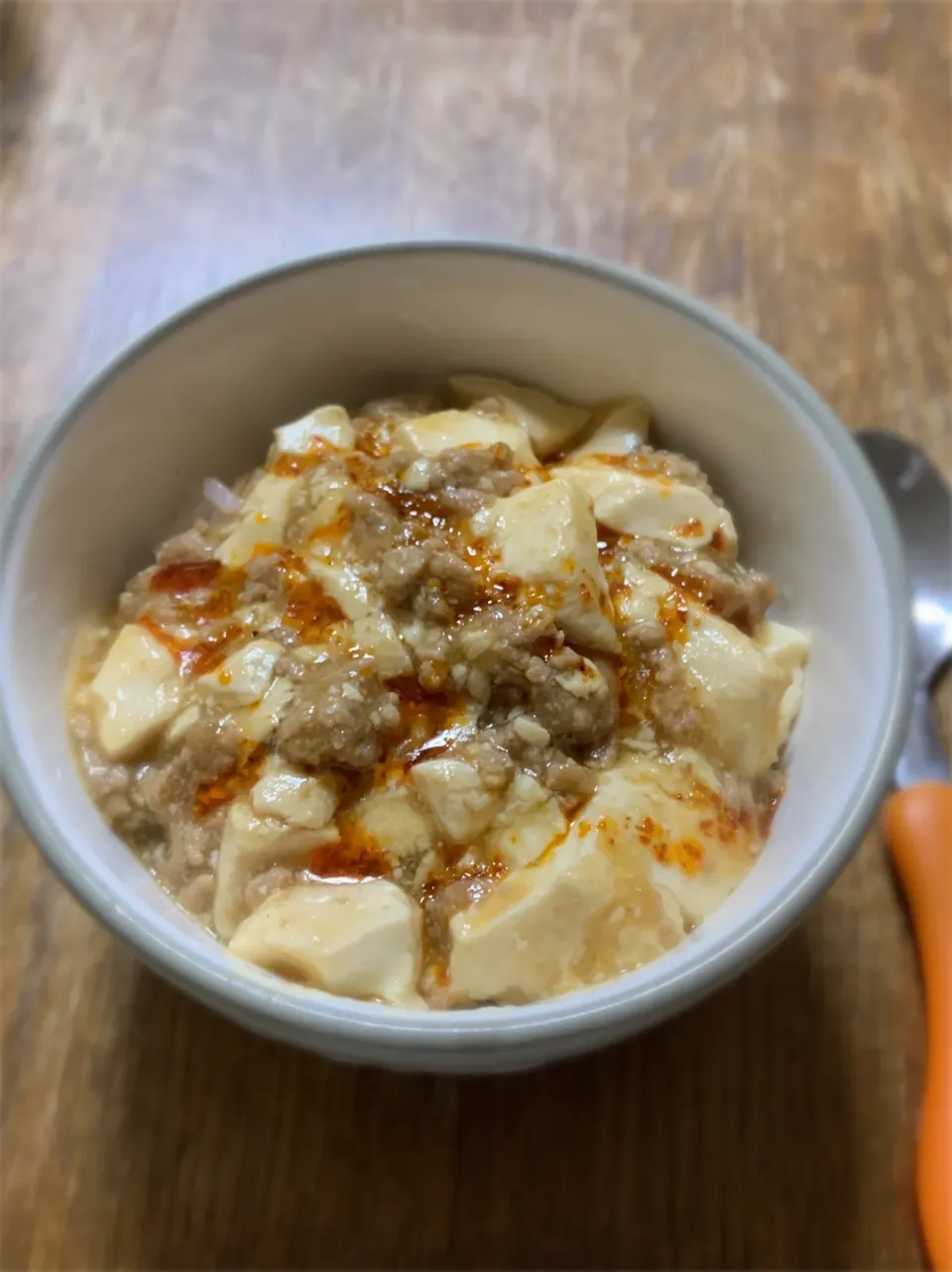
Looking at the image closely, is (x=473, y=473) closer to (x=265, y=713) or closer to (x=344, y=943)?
(x=265, y=713)

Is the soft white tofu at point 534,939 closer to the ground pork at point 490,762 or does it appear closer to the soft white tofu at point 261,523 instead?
the ground pork at point 490,762

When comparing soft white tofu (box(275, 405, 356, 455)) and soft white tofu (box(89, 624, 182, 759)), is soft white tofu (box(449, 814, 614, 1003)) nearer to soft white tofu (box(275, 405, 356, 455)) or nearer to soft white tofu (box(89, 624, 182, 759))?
soft white tofu (box(89, 624, 182, 759))

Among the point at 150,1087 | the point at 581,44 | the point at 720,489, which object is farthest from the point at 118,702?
the point at 581,44

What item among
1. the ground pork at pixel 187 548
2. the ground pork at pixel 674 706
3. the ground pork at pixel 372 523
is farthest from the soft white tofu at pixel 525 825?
the ground pork at pixel 187 548

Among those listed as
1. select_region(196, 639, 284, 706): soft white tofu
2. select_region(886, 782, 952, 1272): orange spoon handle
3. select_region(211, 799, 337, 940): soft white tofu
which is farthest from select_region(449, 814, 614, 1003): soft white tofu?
select_region(886, 782, 952, 1272): orange spoon handle

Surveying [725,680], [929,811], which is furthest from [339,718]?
[929,811]
